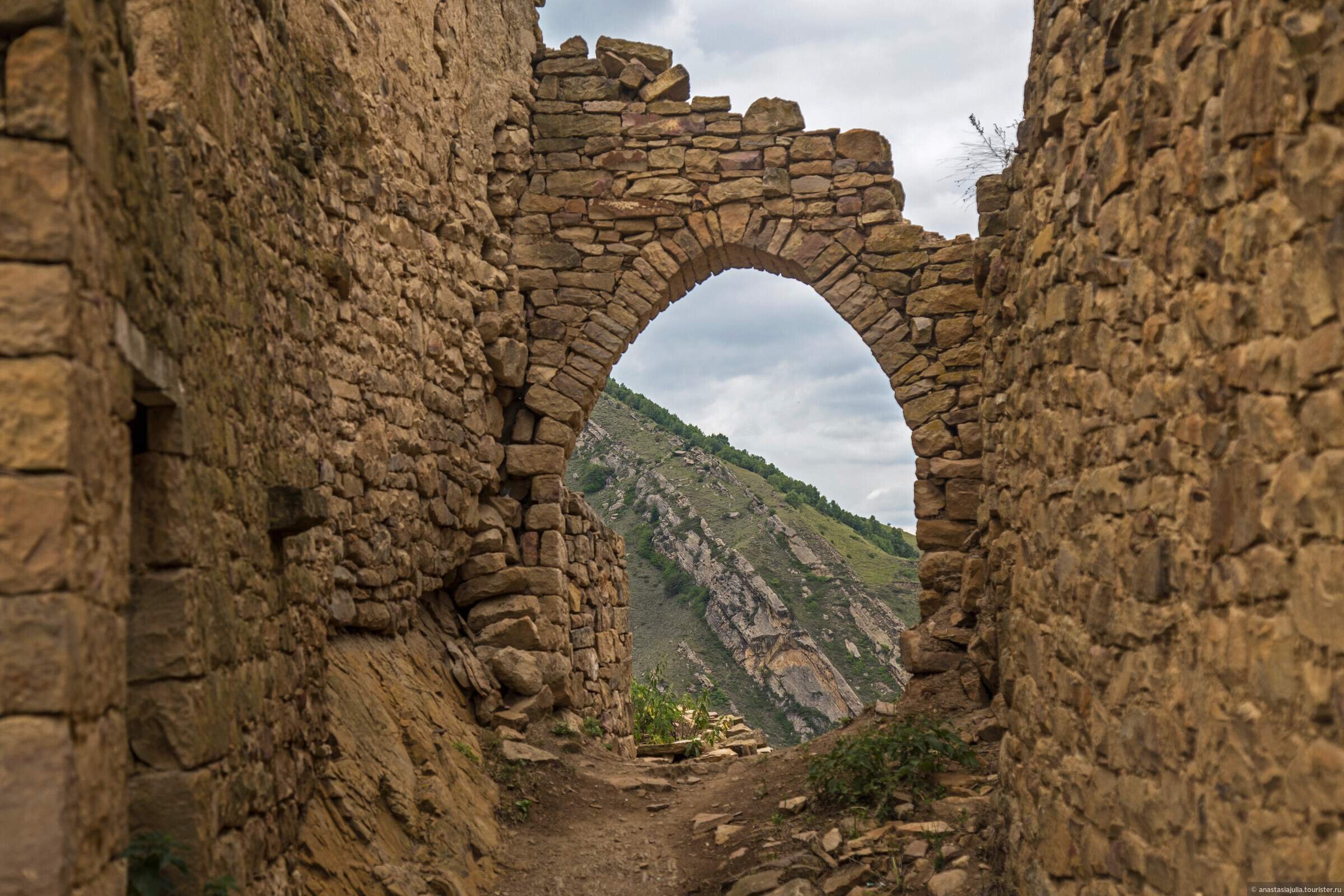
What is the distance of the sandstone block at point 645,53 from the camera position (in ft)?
28.6

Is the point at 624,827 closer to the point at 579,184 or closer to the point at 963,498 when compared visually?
the point at 963,498

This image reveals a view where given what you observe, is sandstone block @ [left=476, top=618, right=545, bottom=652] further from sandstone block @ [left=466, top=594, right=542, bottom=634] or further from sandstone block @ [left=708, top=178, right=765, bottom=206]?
sandstone block @ [left=708, top=178, right=765, bottom=206]

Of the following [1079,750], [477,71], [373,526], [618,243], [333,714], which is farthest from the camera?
[618,243]

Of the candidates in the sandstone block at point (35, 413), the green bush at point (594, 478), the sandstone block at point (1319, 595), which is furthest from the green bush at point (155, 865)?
the green bush at point (594, 478)

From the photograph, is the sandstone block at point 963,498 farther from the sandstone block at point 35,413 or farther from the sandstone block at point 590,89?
the sandstone block at point 35,413

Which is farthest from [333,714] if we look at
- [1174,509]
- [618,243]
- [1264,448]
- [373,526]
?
[618,243]

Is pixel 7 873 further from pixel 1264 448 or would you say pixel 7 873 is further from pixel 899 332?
pixel 899 332

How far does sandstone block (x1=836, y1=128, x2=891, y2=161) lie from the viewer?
838 cm

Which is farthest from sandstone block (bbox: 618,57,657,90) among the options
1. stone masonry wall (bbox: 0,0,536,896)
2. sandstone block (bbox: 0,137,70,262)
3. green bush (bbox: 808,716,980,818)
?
sandstone block (bbox: 0,137,70,262)

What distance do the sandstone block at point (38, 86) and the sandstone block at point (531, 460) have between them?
5938 mm

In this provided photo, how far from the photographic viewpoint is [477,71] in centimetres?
789

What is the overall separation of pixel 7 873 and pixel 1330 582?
228 centimetres

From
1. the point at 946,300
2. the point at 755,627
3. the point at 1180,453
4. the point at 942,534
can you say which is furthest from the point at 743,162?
the point at 755,627

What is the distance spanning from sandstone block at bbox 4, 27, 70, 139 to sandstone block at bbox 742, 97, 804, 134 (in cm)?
666
